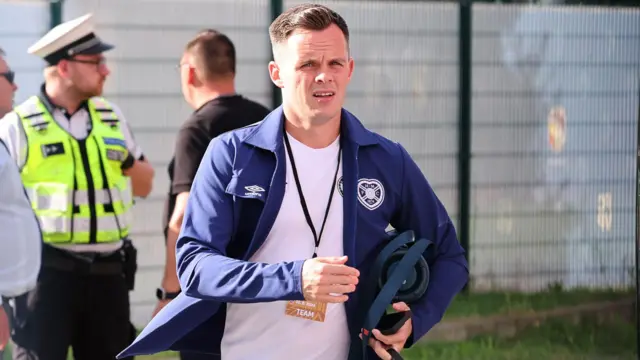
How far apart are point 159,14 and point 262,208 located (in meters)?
4.59

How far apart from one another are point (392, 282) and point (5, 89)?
305cm

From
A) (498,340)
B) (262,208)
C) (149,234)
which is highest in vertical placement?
(262,208)

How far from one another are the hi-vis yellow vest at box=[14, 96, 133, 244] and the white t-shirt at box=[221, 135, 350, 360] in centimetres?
252

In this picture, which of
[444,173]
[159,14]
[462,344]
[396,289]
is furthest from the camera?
[444,173]

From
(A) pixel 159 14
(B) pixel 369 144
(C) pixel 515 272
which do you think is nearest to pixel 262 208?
(B) pixel 369 144

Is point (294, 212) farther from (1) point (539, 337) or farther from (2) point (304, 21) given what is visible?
(1) point (539, 337)

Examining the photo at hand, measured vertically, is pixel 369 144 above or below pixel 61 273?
above

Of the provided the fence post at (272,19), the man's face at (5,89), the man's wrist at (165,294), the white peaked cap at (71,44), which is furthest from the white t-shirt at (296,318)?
the fence post at (272,19)

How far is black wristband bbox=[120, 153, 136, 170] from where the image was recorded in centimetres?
601

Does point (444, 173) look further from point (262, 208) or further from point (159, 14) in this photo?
point (262, 208)

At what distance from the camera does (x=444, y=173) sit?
8789 millimetres

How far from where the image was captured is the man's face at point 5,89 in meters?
5.63

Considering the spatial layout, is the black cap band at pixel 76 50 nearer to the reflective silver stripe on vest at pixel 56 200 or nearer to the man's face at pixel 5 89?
the man's face at pixel 5 89

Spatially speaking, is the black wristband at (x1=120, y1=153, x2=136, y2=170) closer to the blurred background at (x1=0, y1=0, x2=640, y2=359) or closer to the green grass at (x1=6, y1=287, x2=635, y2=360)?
the blurred background at (x1=0, y1=0, x2=640, y2=359)
